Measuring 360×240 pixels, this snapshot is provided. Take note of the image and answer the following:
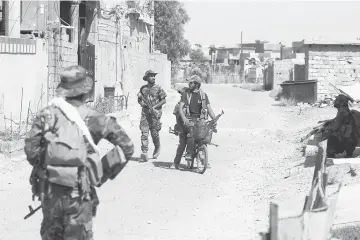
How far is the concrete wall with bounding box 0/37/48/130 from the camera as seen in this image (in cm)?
1531

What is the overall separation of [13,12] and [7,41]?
1.52 m

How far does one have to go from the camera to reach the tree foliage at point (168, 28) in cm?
5609

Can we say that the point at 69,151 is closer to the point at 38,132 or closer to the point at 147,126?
the point at 38,132

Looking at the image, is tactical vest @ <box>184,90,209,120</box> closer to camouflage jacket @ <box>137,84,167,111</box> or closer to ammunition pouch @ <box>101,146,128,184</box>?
camouflage jacket @ <box>137,84,167,111</box>

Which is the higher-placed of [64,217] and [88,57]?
[88,57]

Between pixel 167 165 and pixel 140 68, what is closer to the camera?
pixel 167 165

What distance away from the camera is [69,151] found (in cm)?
426

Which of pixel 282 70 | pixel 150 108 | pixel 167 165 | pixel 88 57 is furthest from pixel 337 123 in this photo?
pixel 282 70

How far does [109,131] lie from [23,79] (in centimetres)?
1205

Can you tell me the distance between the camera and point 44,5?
18.4 m

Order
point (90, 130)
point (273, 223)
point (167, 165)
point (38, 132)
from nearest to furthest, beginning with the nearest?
point (273, 223)
point (38, 132)
point (90, 130)
point (167, 165)

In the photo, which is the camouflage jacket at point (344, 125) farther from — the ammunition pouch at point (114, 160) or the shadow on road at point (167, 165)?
the ammunition pouch at point (114, 160)

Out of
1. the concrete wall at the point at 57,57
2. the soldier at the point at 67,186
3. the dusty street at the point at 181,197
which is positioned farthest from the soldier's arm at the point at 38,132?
the concrete wall at the point at 57,57

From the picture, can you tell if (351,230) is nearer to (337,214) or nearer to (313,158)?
(337,214)
